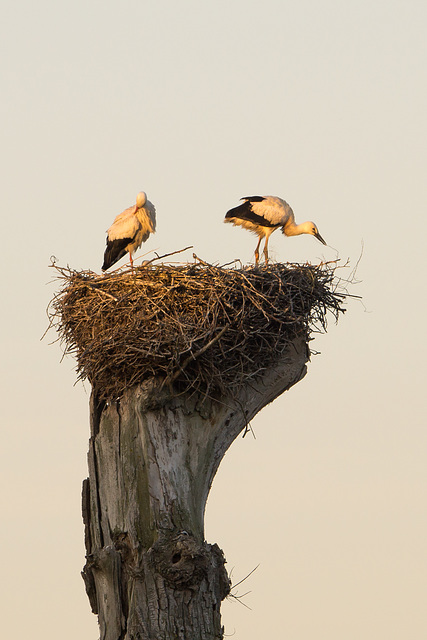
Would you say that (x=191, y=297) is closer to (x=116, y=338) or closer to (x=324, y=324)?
(x=116, y=338)

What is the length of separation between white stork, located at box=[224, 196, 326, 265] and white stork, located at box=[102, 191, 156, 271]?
131cm

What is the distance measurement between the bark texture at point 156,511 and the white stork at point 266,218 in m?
4.52

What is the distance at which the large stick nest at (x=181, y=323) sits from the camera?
27.0 feet

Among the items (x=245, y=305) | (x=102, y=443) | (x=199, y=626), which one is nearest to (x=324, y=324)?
(x=245, y=305)

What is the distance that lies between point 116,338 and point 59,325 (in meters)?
1.03

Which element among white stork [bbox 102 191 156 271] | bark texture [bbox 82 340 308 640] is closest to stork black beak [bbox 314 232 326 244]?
white stork [bbox 102 191 156 271]

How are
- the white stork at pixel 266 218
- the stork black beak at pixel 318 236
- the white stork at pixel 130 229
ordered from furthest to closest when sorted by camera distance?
the stork black beak at pixel 318 236 → the white stork at pixel 266 218 → the white stork at pixel 130 229

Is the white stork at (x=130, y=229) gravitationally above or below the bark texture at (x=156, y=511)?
above

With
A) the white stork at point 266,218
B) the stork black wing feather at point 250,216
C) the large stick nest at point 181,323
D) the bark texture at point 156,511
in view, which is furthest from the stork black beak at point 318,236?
the bark texture at point 156,511

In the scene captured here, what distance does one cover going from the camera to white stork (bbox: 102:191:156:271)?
39.4 ft

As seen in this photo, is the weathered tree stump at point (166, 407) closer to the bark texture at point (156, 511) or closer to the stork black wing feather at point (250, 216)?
the bark texture at point (156, 511)

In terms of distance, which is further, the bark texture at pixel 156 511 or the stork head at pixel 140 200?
the stork head at pixel 140 200

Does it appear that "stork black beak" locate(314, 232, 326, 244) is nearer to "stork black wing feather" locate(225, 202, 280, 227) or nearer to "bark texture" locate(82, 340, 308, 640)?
"stork black wing feather" locate(225, 202, 280, 227)

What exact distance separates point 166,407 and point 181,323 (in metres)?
0.74
